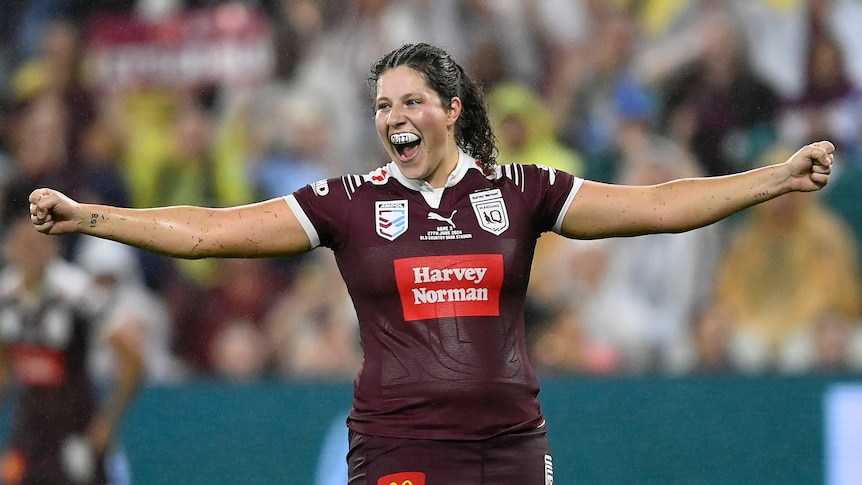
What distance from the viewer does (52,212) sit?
331 centimetres

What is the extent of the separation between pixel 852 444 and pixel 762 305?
36.4 inches

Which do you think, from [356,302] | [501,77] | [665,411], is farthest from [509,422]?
[501,77]

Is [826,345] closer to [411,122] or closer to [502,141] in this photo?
[502,141]

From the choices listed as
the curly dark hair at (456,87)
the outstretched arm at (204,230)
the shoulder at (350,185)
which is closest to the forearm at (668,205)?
the curly dark hair at (456,87)

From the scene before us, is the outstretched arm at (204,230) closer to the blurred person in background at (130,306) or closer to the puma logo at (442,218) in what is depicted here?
the puma logo at (442,218)

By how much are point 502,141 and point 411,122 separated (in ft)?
12.9

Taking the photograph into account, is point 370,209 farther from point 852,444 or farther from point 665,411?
point 852,444

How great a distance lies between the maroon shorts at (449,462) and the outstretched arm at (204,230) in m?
0.61

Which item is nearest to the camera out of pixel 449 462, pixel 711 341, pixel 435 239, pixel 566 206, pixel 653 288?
pixel 449 462

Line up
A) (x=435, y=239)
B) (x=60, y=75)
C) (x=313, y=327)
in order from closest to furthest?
(x=435, y=239) → (x=313, y=327) → (x=60, y=75)

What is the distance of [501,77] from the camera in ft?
24.6

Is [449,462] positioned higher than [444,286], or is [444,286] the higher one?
[444,286]

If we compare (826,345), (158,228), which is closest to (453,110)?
(158,228)

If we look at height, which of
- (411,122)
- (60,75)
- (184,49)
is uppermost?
(184,49)
